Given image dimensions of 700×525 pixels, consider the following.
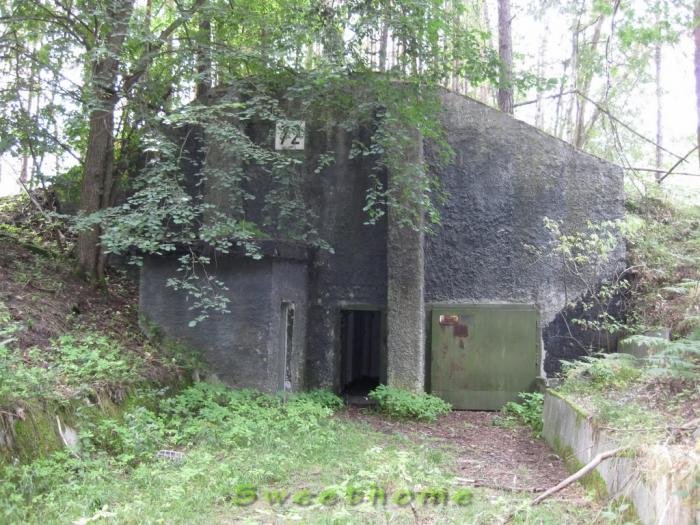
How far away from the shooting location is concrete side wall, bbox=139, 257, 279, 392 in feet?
29.7

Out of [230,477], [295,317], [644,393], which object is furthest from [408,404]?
[230,477]

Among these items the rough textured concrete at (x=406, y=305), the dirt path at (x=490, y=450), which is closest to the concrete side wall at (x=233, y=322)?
the dirt path at (x=490, y=450)

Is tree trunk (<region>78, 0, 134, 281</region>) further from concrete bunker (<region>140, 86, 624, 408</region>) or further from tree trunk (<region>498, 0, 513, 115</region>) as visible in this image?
tree trunk (<region>498, 0, 513, 115</region>)

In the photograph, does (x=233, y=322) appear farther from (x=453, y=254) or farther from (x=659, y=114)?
(x=659, y=114)

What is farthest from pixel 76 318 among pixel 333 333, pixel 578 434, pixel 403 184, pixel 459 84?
pixel 459 84

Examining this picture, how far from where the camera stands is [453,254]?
10.5 m

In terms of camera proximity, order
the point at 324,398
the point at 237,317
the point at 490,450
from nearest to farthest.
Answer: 1. the point at 490,450
2. the point at 237,317
3. the point at 324,398

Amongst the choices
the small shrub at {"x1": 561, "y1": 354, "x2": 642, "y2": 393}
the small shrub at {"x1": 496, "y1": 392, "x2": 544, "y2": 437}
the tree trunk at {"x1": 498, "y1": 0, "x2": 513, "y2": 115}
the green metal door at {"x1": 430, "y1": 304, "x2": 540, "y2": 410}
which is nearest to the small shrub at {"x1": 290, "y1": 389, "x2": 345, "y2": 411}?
the green metal door at {"x1": 430, "y1": 304, "x2": 540, "y2": 410}

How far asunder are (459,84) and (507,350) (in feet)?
29.3

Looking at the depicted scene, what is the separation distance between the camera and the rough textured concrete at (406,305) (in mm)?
9992

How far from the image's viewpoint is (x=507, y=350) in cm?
1013

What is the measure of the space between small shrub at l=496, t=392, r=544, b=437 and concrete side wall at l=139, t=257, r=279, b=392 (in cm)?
348

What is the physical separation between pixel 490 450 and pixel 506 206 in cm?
438

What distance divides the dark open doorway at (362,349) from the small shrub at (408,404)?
259cm
